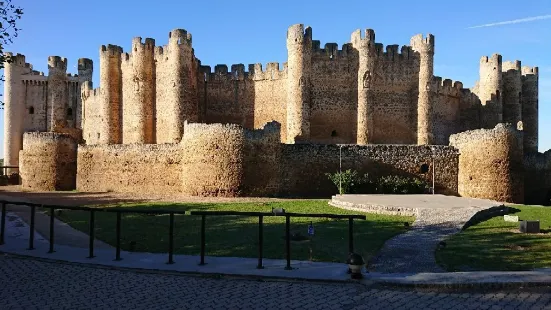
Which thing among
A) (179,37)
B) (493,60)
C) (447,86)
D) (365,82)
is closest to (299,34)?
(365,82)

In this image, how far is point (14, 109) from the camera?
4762cm

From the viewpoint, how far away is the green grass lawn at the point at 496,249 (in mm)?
9516

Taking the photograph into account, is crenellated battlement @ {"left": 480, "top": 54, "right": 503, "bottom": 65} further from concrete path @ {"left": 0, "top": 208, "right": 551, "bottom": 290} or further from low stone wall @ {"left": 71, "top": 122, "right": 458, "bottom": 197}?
concrete path @ {"left": 0, "top": 208, "right": 551, "bottom": 290}

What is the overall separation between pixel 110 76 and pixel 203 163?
15.8 meters

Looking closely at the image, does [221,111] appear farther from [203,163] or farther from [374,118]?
[203,163]

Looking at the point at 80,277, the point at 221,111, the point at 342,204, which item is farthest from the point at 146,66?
the point at 80,277

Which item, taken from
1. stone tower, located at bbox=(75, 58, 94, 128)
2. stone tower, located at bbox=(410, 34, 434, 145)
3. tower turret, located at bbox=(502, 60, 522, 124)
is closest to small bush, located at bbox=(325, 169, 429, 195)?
stone tower, located at bbox=(410, 34, 434, 145)

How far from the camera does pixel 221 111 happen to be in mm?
39031

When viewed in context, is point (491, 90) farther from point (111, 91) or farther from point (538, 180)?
point (111, 91)

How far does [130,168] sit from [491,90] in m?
29.6

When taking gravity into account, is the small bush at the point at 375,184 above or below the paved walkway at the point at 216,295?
above

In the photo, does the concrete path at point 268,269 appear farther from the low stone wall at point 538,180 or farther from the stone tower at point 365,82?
the stone tower at point 365,82

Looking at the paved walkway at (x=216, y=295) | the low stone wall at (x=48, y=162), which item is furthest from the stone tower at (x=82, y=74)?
the paved walkway at (x=216, y=295)

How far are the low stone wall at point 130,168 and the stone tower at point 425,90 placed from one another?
18.1m
